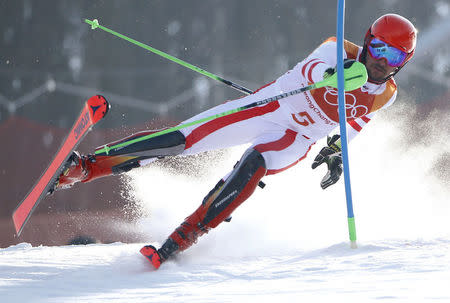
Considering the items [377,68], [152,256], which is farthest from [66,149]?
[377,68]

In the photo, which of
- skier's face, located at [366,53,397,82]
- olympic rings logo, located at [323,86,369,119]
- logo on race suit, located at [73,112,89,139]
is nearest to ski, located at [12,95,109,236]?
logo on race suit, located at [73,112,89,139]

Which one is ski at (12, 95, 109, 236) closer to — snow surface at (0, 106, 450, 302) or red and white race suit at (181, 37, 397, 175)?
snow surface at (0, 106, 450, 302)

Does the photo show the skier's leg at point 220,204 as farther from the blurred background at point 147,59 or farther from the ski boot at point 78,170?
the blurred background at point 147,59

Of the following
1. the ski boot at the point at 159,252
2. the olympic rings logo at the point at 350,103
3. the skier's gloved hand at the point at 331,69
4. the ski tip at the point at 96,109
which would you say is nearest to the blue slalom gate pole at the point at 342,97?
the skier's gloved hand at the point at 331,69

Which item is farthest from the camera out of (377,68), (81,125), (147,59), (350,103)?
(147,59)

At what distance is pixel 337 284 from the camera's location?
5.00 ft

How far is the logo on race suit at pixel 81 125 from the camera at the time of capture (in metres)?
2.02

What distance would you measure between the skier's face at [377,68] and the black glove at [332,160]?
16.4 inches

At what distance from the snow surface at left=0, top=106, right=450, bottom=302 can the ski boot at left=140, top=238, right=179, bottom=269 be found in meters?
0.04

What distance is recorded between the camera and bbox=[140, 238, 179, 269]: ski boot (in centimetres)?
207

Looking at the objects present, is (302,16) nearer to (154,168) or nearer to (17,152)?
(154,168)

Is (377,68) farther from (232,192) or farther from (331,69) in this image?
(232,192)

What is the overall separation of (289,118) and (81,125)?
0.95 m

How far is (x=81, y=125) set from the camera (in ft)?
6.79
